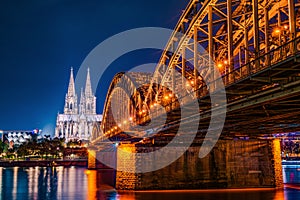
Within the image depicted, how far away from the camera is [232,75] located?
76.7 ft

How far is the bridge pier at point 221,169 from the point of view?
4512 centimetres

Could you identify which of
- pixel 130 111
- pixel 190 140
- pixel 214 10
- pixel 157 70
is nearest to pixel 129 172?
pixel 190 140

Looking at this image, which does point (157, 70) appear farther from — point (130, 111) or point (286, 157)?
point (286, 157)

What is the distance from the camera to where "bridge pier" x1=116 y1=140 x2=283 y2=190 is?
148 feet

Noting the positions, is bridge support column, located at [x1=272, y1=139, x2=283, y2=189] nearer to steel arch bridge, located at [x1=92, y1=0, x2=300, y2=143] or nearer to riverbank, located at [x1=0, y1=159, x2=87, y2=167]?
steel arch bridge, located at [x1=92, y1=0, x2=300, y2=143]

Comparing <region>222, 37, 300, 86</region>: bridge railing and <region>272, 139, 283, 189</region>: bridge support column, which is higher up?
<region>222, 37, 300, 86</region>: bridge railing

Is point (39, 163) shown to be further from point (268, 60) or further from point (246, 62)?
point (268, 60)

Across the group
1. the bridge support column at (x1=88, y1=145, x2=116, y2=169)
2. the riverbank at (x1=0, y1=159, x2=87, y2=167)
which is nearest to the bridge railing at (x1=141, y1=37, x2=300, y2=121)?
the bridge support column at (x1=88, y1=145, x2=116, y2=169)

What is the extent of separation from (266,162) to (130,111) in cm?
3996

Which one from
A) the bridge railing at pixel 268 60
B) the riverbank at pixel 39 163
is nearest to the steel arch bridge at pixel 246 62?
the bridge railing at pixel 268 60

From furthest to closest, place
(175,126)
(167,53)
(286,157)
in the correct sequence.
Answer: (286,157), (167,53), (175,126)

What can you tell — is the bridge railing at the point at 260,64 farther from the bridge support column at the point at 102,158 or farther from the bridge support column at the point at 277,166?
the bridge support column at the point at 102,158

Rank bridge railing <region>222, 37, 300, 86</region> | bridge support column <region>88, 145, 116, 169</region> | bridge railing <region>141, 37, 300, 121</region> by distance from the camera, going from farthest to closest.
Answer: bridge support column <region>88, 145, 116, 169</region>, bridge railing <region>141, 37, 300, 121</region>, bridge railing <region>222, 37, 300, 86</region>

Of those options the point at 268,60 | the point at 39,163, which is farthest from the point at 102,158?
the point at 268,60
